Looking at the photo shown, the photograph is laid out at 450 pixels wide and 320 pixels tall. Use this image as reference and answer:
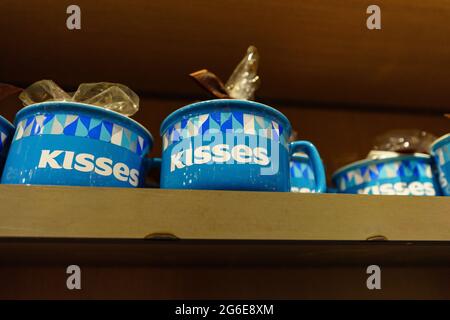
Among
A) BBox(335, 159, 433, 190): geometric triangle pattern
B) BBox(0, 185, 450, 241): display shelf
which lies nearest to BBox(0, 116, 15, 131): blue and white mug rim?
BBox(0, 185, 450, 241): display shelf

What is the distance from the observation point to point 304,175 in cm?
61

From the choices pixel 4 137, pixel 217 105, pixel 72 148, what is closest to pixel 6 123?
pixel 4 137

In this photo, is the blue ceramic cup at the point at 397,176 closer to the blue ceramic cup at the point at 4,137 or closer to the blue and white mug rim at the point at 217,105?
the blue and white mug rim at the point at 217,105

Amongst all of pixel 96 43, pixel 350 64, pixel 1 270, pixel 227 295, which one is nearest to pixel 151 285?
pixel 227 295

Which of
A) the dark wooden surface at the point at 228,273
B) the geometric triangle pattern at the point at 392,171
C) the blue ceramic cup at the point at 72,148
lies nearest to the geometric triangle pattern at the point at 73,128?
the blue ceramic cup at the point at 72,148

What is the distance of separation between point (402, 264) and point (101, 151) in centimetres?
54

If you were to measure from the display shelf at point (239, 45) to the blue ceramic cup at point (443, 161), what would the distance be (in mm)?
202

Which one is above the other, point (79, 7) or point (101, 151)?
point (79, 7)

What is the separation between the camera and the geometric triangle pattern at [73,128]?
450 mm

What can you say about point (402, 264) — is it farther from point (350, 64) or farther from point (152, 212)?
point (152, 212)

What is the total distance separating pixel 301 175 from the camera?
61 centimetres

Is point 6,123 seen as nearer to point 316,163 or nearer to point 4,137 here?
point 4,137

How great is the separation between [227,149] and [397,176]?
0.97 feet

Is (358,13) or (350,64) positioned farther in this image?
(350,64)
